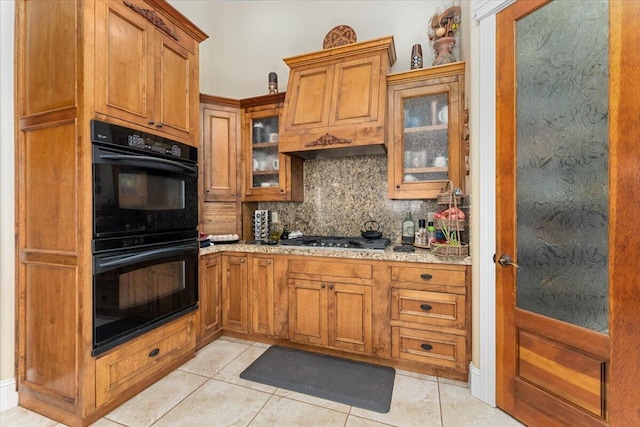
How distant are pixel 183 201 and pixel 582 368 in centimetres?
257

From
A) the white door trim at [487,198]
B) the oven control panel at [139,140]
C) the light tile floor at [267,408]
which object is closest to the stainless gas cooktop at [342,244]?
the white door trim at [487,198]

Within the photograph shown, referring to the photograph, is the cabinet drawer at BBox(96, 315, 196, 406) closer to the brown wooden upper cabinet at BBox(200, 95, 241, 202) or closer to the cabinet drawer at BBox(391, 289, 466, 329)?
the brown wooden upper cabinet at BBox(200, 95, 241, 202)

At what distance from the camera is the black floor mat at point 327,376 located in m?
1.80

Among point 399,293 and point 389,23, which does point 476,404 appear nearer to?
point 399,293

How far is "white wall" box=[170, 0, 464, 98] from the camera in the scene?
2.74 meters

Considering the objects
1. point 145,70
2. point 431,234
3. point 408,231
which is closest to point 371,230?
point 408,231

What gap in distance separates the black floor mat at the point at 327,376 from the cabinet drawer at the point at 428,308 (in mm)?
459

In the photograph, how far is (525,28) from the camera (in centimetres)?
156

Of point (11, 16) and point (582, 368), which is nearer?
point (582, 368)

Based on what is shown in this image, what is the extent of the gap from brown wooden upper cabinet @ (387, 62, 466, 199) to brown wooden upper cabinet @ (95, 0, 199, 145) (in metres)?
1.65

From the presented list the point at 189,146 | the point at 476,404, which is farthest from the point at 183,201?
the point at 476,404

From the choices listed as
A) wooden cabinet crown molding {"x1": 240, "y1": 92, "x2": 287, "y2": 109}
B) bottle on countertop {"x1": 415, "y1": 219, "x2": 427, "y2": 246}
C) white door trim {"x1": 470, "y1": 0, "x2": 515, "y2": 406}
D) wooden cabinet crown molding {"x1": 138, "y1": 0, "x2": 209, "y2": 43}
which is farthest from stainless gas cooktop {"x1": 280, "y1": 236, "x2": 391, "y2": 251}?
wooden cabinet crown molding {"x1": 138, "y1": 0, "x2": 209, "y2": 43}

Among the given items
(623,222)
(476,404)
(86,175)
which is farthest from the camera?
(476,404)

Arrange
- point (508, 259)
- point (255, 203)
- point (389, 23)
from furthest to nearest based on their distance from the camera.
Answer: point (255, 203)
point (389, 23)
point (508, 259)
